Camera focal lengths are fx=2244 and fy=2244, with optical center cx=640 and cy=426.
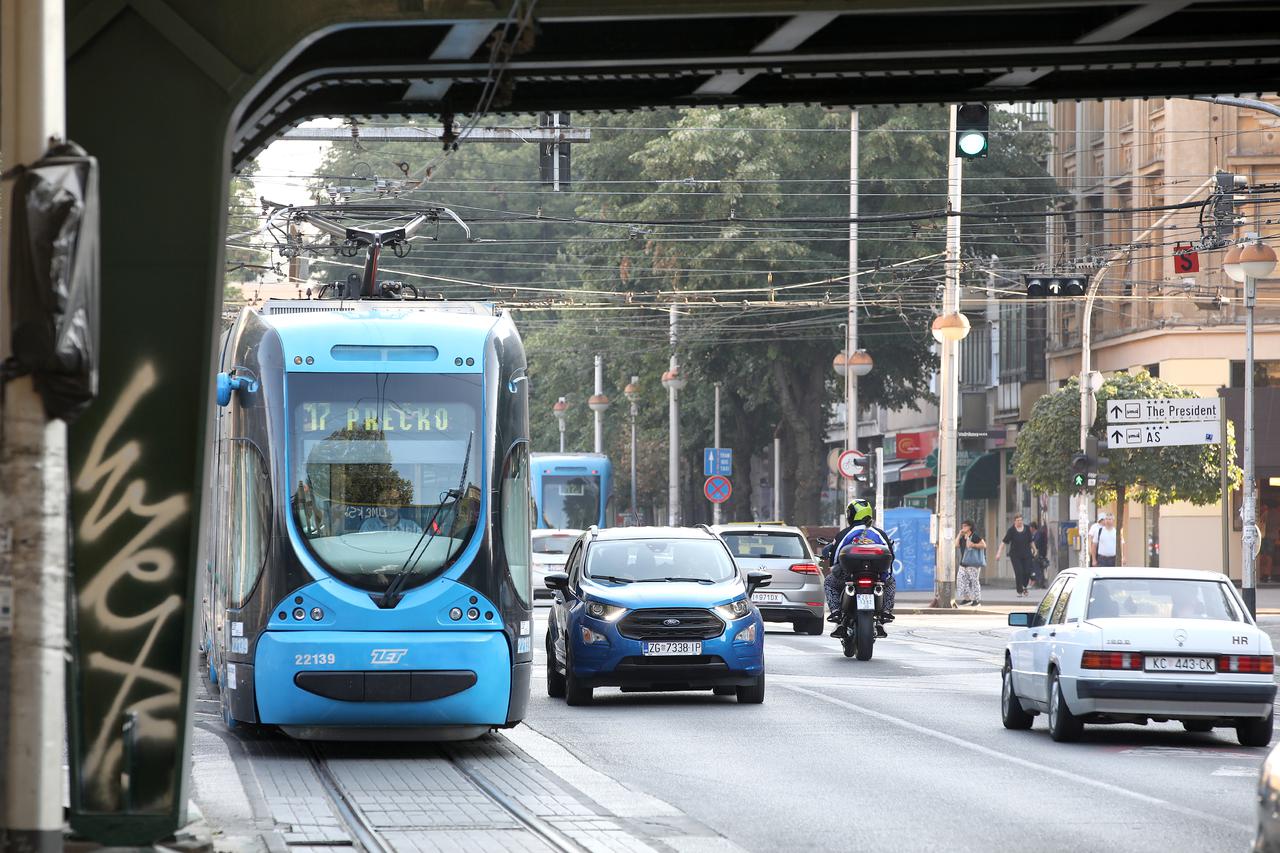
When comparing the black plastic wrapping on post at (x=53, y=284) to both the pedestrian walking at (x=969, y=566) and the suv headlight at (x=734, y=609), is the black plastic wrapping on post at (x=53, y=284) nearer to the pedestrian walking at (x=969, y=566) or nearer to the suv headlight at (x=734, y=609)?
the suv headlight at (x=734, y=609)

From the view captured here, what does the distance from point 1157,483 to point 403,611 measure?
32.7 m

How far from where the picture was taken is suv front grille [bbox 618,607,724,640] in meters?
20.1

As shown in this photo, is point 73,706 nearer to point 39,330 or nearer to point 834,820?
point 39,330

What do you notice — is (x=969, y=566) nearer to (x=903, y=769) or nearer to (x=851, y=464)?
(x=851, y=464)

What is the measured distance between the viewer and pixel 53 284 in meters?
7.83

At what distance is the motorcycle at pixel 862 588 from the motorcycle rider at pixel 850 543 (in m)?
0.13

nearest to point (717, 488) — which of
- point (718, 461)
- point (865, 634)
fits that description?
point (718, 461)

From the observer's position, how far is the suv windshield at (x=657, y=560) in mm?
21328

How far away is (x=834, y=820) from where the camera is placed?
12094mm

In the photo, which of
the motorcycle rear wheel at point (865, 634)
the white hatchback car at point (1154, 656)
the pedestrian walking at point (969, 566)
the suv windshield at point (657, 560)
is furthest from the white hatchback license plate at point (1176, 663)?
the pedestrian walking at point (969, 566)

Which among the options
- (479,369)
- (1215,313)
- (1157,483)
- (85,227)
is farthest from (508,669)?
(1215,313)

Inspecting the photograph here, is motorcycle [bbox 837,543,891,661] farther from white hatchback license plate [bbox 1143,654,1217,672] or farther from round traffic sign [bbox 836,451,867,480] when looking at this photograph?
round traffic sign [bbox 836,451,867,480]

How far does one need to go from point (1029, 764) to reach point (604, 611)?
5.82 metres

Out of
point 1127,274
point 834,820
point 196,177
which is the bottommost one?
point 834,820
